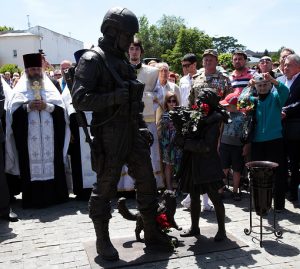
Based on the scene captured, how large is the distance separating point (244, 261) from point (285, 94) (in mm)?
2550

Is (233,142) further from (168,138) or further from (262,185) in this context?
(262,185)

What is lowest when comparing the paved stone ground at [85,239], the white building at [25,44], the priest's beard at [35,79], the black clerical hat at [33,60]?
the paved stone ground at [85,239]

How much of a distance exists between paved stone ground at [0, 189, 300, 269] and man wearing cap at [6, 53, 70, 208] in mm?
327

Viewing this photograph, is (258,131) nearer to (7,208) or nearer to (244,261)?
(244,261)

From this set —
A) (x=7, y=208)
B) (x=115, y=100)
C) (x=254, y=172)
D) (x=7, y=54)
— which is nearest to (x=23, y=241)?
(x=7, y=208)

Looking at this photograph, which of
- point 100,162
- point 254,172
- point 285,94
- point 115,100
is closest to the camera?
point 115,100

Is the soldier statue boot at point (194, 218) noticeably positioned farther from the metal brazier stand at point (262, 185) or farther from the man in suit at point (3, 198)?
the man in suit at point (3, 198)

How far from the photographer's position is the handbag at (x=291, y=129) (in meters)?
6.05

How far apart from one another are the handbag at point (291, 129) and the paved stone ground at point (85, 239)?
105cm

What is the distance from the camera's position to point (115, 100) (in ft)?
12.2

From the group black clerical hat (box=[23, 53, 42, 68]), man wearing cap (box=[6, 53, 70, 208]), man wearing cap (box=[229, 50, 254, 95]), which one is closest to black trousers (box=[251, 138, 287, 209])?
man wearing cap (box=[229, 50, 254, 95])

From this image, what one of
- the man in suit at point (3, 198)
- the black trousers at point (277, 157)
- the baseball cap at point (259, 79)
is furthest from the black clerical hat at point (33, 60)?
the black trousers at point (277, 157)

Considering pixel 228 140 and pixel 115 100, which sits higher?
pixel 115 100

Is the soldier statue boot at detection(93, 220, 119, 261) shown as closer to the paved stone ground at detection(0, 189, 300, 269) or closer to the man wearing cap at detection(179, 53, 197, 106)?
the paved stone ground at detection(0, 189, 300, 269)
